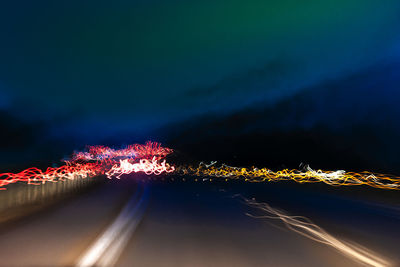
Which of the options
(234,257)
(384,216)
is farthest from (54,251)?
(384,216)

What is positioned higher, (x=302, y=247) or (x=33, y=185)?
(x=33, y=185)

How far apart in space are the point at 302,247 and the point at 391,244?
6.46 ft

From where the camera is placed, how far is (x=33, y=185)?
14.1 m

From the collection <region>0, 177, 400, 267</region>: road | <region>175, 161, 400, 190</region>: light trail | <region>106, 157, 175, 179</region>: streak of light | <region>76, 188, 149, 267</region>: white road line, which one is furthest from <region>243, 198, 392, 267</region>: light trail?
<region>106, 157, 175, 179</region>: streak of light

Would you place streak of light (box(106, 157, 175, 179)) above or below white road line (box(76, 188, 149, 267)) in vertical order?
above

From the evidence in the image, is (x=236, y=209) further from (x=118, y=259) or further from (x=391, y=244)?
(x=118, y=259)

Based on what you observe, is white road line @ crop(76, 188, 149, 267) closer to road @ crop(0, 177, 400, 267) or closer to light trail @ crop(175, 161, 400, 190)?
road @ crop(0, 177, 400, 267)

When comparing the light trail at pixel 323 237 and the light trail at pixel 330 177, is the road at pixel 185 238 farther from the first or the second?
the light trail at pixel 330 177

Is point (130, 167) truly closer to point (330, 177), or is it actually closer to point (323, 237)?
point (330, 177)

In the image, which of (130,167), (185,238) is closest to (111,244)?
(185,238)

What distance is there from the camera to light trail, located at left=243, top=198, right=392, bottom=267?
5926 mm

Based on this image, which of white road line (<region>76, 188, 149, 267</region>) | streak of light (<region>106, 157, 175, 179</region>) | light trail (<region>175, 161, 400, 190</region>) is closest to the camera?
white road line (<region>76, 188, 149, 267</region>)

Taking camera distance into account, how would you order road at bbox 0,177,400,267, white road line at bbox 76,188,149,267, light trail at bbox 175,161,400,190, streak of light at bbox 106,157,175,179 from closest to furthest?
1. white road line at bbox 76,188,149,267
2. road at bbox 0,177,400,267
3. light trail at bbox 175,161,400,190
4. streak of light at bbox 106,157,175,179

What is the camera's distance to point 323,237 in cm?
786
